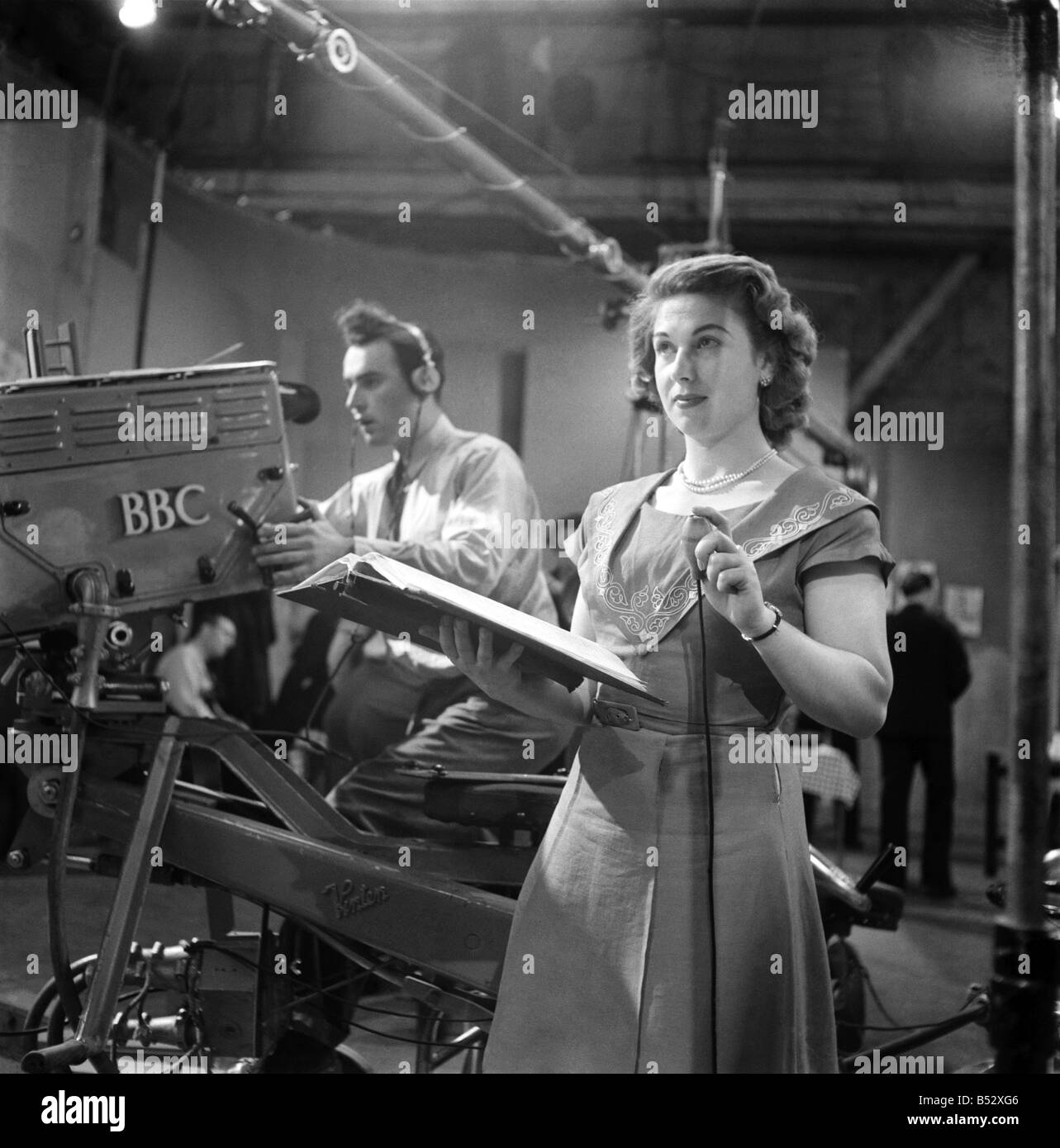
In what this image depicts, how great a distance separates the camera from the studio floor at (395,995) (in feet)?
8.96

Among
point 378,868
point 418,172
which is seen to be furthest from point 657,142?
point 378,868

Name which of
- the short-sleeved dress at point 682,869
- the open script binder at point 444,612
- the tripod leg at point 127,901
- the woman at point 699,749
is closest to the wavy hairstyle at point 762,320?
the woman at point 699,749

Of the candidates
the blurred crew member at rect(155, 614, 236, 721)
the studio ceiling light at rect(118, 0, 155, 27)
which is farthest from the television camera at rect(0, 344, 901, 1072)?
the blurred crew member at rect(155, 614, 236, 721)

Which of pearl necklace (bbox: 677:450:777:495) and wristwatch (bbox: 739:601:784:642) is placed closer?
wristwatch (bbox: 739:601:784:642)

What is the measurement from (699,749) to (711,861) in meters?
0.14

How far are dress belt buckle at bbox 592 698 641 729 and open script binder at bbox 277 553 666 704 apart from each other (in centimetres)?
5

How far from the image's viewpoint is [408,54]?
5750 mm

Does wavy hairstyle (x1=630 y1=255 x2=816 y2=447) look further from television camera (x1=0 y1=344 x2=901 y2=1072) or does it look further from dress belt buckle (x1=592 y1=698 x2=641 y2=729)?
television camera (x1=0 y1=344 x2=901 y2=1072)

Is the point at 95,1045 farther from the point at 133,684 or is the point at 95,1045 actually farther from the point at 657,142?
the point at 657,142

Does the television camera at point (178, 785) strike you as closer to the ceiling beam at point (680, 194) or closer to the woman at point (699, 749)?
the woman at point (699, 749)

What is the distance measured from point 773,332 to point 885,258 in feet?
24.2

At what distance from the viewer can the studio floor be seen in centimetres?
273

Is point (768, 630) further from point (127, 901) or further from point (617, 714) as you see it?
point (127, 901)

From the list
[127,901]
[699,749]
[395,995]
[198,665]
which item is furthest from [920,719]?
[699,749]
